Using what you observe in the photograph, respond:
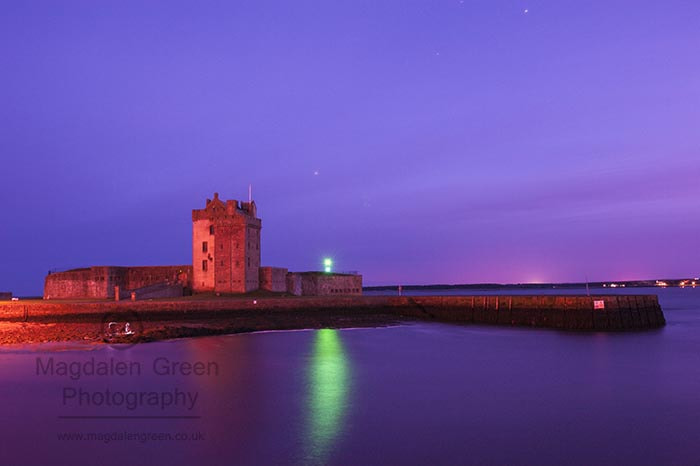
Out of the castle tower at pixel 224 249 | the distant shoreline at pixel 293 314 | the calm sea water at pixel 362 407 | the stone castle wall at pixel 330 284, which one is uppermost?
the castle tower at pixel 224 249

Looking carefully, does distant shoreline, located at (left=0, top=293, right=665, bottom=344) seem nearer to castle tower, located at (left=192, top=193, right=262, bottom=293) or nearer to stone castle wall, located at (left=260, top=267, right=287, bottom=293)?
castle tower, located at (left=192, top=193, right=262, bottom=293)

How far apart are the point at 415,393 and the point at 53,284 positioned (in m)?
39.0

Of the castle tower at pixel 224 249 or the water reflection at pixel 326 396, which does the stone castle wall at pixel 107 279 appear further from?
the water reflection at pixel 326 396

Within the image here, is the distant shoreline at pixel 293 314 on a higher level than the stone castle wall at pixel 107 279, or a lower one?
lower

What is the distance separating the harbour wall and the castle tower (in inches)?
186

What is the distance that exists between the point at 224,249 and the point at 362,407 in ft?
102

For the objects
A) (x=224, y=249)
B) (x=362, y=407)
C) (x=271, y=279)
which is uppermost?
(x=224, y=249)

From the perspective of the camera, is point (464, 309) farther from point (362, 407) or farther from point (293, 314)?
point (362, 407)

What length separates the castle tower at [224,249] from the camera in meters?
45.3

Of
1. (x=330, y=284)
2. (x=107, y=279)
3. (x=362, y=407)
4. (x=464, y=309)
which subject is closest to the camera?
(x=362, y=407)

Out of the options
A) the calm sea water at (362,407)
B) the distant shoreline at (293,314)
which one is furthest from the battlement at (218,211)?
the calm sea water at (362,407)

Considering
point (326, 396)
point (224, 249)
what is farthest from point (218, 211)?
point (326, 396)

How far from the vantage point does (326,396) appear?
17.6 meters

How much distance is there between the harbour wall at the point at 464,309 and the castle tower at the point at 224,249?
Result: 15.5 ft
